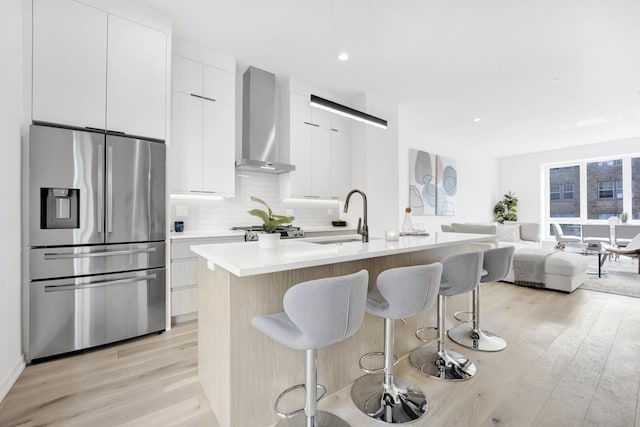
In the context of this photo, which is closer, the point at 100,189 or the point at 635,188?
the point at 100,189

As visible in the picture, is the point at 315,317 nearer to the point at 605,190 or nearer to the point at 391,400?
the point at 391,400

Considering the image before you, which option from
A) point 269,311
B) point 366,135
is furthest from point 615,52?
point 269,311

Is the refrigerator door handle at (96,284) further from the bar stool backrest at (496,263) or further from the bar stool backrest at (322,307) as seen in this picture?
the bar stool backrest at (496,263)

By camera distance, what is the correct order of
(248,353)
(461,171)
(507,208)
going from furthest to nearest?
(507,208) → (461,171) → (248,353)

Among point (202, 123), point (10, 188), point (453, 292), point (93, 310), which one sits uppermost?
point (202, 123)

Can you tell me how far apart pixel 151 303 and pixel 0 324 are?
947mm

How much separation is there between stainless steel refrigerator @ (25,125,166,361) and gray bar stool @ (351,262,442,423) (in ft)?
6.56

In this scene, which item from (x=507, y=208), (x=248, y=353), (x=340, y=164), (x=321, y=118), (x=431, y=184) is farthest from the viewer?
(x=507, y=208)

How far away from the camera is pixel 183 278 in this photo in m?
2.87

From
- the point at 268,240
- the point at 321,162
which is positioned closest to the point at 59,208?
the point at 268,240

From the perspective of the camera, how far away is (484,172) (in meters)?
8.51

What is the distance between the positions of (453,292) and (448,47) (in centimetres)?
274

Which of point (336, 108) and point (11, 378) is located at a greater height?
point (336, 108)

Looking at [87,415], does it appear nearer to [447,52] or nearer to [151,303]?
[151,303]
